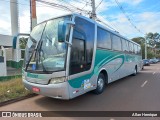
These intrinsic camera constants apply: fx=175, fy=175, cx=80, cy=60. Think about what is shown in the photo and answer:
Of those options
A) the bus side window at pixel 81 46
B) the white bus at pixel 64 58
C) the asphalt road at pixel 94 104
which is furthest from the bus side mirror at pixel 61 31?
the asphalt road at pixel 94 104

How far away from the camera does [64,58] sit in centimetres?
551

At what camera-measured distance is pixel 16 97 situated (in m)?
6.96

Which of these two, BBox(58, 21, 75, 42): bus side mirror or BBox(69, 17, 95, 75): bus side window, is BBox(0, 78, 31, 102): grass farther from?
BBox(58, 21, 75, 42): bus side mirror

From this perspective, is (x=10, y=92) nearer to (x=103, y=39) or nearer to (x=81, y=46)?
(x=81, y=46)

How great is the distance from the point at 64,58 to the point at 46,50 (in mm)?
821

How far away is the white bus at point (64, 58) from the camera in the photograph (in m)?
5.48

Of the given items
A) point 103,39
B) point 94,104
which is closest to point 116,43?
point 103,39

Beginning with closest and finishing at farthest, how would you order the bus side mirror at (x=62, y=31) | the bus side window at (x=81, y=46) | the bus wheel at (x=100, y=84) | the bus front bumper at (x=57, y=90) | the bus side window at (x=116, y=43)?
the bus side mirror at (x=62, y=31) < the bus front bumper at (x=57, y=90) < the bus side window at (x=81, y=46) < the bus wheel at (x=100, y=84) < the bus side window at (x=116, y=43)

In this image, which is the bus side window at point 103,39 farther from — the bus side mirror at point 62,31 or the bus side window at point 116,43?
the bus side mirror at point 62,31

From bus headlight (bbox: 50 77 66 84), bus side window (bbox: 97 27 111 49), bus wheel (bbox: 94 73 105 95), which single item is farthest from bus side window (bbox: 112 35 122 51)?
bus headlight (bbox: 50 77 66 84)

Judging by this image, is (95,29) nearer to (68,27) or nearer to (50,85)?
(68,27)

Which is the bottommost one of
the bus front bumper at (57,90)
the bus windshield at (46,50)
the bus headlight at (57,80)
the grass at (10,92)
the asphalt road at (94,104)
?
the asphalt road at (94,104)

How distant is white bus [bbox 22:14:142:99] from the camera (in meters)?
5.48

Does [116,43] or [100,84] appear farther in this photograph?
[116,43]
